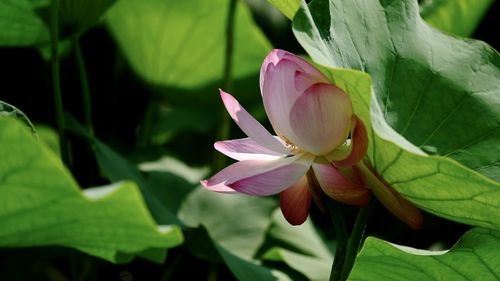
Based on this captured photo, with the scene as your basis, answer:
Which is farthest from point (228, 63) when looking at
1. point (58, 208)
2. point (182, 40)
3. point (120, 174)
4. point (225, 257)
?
point (58, 208)

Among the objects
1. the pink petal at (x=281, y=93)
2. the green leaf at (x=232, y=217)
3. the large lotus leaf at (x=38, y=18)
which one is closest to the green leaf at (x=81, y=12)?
the large lotus leaf at (x=38, y=18)

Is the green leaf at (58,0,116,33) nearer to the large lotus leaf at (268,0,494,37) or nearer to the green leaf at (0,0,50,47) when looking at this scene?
the green leaf at (0,0,50,47)

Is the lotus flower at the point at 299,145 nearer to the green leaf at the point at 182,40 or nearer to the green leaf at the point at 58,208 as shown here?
the green leaf at the point at 58,208

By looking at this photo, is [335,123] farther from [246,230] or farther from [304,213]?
[246,230]

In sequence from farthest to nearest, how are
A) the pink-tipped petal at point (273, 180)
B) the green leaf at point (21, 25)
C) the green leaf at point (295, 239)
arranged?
the green leaf at point (295, 239) → the green leaf at point (21, 25) → the pink-tipped petal at point (273, 180)

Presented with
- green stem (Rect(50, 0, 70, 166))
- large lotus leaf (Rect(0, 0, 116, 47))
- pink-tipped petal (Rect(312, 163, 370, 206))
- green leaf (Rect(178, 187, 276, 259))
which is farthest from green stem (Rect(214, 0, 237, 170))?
pink-tipped petal (Rect(312, 163, 370, 206))

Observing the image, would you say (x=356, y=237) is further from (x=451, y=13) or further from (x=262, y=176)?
(x=451, y=13)

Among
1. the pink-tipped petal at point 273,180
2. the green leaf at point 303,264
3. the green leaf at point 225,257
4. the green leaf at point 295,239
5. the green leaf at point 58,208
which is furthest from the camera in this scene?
the green leaf at point 295,239
